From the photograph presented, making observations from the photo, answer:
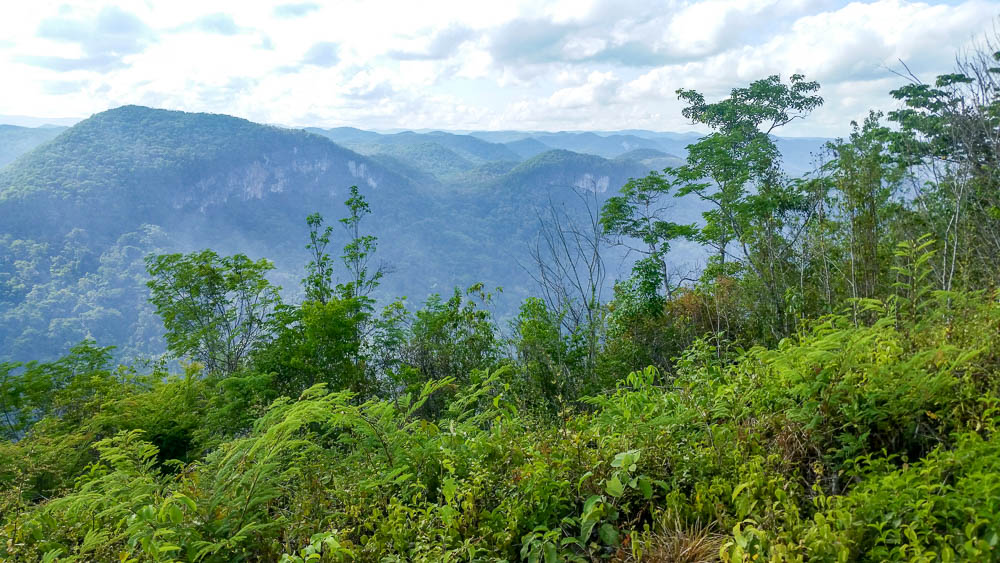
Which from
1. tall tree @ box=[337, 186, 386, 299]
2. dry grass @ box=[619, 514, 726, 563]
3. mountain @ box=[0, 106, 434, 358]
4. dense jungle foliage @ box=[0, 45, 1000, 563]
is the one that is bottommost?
dry grass @ box=[619, 514, 726, 563]

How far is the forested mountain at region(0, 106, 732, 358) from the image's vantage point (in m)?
80.4

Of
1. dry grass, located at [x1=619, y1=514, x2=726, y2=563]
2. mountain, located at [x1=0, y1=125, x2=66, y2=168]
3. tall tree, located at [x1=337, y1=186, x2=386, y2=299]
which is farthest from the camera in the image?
mountain, located at [x1=0, y1=125, x2=66, y2=168]

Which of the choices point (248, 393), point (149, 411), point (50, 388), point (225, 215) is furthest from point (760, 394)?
point (225, 215)

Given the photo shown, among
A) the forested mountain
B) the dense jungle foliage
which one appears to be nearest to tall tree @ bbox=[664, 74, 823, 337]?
the dense jungle foliage

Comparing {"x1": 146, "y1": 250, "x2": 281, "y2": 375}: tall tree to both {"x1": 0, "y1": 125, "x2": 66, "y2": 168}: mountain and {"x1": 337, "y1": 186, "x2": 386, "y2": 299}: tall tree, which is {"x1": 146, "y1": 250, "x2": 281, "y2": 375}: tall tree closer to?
{"x1": 337, "y1": 186, "x2": 386, "y2": 299}: tall tree

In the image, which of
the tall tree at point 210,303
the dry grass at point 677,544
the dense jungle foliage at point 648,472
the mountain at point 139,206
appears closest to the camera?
the dense jungle foliage at point 648,472

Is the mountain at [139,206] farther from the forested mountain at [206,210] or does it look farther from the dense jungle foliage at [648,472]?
the dense jungle foliage at [648,472]

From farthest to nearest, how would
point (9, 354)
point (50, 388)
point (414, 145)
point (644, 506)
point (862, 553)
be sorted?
point (414, 145) < point (9, 354) < point (50, 388) < point (644, 506) < point (862, 553)

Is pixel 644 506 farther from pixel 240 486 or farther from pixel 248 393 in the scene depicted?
pixel 248 393

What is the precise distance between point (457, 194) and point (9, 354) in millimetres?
101420

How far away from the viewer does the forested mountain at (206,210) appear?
80438mm

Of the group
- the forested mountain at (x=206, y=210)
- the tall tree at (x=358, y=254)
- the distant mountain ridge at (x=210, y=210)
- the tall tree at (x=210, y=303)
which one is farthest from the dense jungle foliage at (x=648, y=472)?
the forested mountain at (x=206, y=210)

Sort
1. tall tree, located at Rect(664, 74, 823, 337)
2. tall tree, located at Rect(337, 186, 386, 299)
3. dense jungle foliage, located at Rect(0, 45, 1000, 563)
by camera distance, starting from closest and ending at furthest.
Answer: dense jungle foliage, located at Rect(0, 45, 1000, 563)
tall tree, located at Rect(664, 74, 823, 337)
tall tree, located at Rect(337, 186, 386, 299)

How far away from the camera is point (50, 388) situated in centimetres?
975
